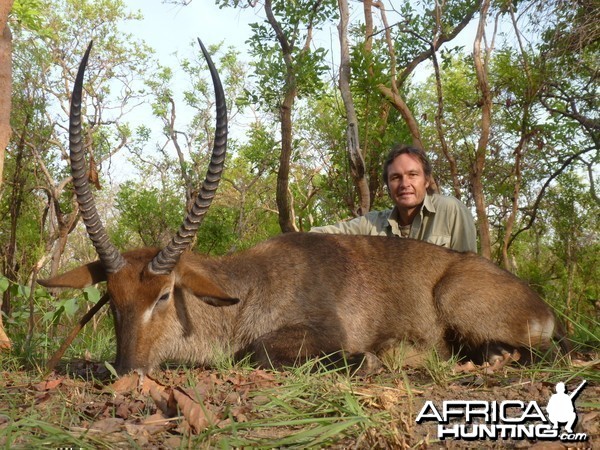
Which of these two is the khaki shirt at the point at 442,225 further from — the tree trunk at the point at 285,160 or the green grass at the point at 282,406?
the tree trunk at the point at 285,160

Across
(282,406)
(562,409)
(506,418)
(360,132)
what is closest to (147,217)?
(360,132)

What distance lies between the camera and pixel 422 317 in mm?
4676

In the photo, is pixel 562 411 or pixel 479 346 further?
pixel 479 346

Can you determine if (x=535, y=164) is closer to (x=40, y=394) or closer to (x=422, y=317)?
(x=422, y=317)

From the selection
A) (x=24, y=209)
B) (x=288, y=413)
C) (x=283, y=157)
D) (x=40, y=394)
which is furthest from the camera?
(x=24, y=209)

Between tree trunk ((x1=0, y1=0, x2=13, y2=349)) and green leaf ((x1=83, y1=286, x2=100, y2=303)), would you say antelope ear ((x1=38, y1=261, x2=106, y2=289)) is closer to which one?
green leaf ((x1=83, y1=286, x2=100, y2=303))

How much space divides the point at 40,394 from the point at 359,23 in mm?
9860

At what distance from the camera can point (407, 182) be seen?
6.08 meters

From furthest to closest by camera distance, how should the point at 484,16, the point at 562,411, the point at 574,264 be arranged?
the point at 574,264
the point at 484,16
the point at 562,411

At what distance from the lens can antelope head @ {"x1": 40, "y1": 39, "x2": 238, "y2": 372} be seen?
3.92 m

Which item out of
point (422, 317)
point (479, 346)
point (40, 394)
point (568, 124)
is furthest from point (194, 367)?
point (568, 124)

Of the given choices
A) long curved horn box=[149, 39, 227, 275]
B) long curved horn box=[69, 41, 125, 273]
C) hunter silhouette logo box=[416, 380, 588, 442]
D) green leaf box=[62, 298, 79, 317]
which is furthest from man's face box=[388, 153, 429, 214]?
hunter silhouette logo box=[416, 380, 588, 442]

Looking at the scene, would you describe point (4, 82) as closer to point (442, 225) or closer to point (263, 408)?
point (263, 408)

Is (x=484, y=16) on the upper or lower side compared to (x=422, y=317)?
upper
